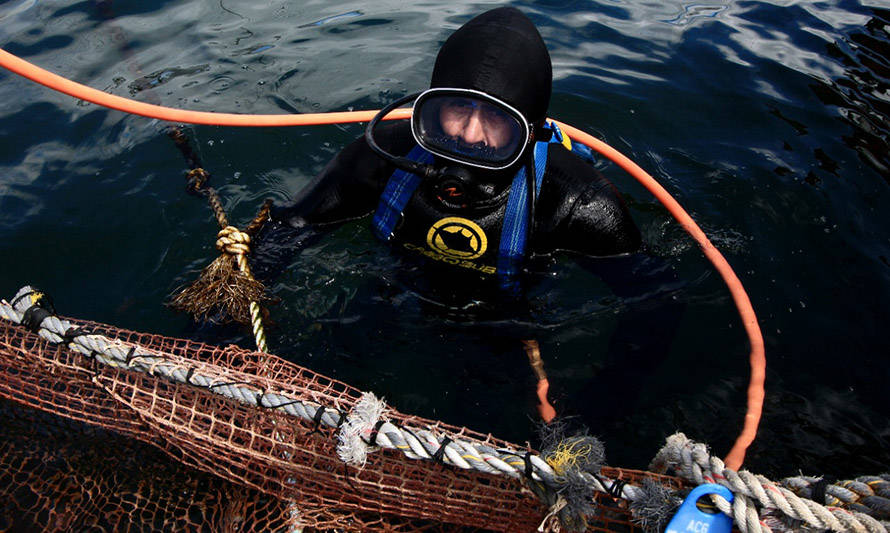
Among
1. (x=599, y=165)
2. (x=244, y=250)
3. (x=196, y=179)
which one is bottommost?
(x=599, y=165)

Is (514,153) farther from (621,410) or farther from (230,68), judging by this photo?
(230,68)

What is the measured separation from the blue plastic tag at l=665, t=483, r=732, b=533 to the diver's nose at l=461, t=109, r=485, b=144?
1.66 metres

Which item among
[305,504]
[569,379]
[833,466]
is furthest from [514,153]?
[833,466]

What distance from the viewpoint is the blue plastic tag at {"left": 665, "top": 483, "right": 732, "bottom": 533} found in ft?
4.89

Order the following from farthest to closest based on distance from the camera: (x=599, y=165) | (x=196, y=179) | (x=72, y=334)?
(x=599, y=165) < (x=196, y=179) < (x=72, y=334)

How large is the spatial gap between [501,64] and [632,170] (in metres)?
1.17

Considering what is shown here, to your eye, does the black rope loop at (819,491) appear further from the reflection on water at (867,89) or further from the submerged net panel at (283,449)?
the reflection on water at (867,89)

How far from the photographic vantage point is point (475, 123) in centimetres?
255

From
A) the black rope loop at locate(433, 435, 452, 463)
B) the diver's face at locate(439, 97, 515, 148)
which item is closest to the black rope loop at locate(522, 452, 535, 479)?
the black rope loop at locate(433, 435, 452, 463)

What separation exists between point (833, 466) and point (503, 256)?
1.84 metres

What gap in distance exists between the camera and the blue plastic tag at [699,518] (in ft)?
4.89

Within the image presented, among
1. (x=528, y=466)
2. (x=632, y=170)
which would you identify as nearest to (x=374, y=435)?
(x=528, y=466)

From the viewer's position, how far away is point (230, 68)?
5.68 metres

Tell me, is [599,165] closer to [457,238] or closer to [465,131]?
[457,238]
